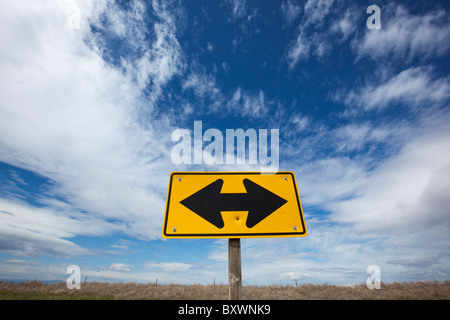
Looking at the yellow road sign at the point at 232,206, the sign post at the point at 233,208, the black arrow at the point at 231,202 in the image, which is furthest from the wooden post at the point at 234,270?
the black arrow at the point at 231,202

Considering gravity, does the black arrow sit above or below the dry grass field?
above

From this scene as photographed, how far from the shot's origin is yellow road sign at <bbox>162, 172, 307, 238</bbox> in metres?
2.65

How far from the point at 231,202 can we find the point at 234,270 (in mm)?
805

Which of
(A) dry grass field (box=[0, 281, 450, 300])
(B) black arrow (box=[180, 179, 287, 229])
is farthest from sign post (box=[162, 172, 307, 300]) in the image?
(A) dry grass field (box=[0, 281, 450, 300])

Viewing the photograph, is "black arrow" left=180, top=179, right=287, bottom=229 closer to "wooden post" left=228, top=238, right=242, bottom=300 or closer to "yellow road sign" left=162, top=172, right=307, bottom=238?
"yellow road sign" left=162, top=172, right=307, bottom=238

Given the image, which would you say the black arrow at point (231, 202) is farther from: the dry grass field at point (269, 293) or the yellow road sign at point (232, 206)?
the dry grass field at point (269, 293)

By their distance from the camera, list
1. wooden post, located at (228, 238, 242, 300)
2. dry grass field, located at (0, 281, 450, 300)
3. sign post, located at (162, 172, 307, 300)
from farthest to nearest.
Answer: dry grass field, located at (0, 281, 450, 300) → sign post, located at (162, 172, 307, 300) → wooden post, located at (228, 238, 242, 300)

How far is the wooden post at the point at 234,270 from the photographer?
2518mm

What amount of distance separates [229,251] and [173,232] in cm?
72
